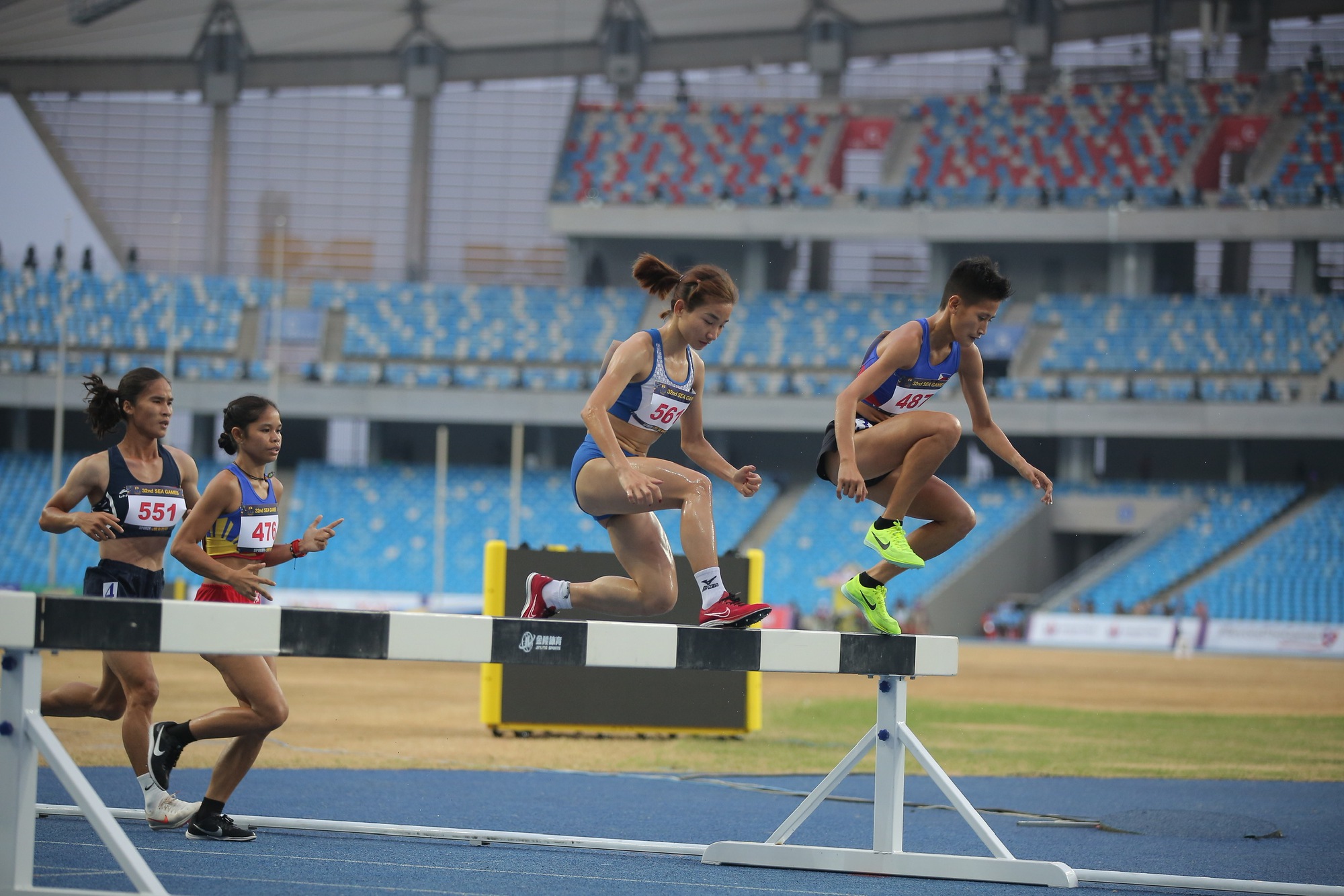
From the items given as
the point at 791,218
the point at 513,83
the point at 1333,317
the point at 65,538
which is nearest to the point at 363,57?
the point at 513,83

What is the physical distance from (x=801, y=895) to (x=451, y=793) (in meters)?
3.93

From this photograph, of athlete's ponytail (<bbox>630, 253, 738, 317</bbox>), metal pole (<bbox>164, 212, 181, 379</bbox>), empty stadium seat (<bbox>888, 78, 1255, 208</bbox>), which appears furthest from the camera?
empty stadium seat (<bbox>888, 78, 1255, 208</bbox>)

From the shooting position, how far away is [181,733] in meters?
6.52

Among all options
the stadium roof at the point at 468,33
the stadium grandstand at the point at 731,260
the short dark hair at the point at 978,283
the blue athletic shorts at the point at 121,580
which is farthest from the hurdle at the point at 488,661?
the stadium roof at the point at 468,33

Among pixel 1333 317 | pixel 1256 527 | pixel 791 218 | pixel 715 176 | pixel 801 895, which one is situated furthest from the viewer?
pixel 715 176

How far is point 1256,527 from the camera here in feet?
123

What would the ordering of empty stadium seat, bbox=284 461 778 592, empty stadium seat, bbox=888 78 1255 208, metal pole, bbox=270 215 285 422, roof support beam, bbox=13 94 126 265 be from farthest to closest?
roof support beam, bbox=13 94 126 265 < empty stadium seat, bbox=888 78 1255 208 < empty stadium seat, bbox=284 461 778 592 < metal pole, bbox=270 215 285 422

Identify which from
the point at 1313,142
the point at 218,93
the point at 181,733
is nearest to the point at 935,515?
the point at 181,733

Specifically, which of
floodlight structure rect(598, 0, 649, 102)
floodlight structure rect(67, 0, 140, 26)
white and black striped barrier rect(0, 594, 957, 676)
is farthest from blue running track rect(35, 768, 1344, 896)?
floodlight structure rect(67, 0, 140, 26)

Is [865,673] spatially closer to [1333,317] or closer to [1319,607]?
[1319,607]

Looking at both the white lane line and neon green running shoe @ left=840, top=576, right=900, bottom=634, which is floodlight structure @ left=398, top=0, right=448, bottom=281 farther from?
neon green running shoe @ left=840, top=576, right=900, bottom=634

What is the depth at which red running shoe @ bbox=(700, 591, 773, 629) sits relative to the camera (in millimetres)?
5934

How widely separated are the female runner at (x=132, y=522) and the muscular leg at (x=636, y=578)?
79.1 inches

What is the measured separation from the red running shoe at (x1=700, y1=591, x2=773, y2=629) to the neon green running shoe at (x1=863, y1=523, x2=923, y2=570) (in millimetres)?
625
